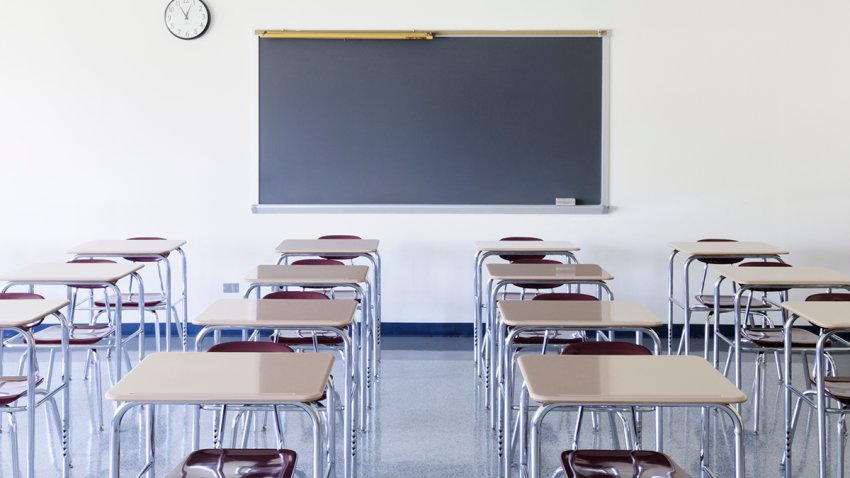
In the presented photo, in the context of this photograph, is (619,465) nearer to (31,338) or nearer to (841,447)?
(841,447)

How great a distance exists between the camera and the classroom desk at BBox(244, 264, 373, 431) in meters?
4.01

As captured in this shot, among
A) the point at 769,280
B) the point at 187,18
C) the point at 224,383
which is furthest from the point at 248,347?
the point at 187,18

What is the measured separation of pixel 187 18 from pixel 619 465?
16.4 ft

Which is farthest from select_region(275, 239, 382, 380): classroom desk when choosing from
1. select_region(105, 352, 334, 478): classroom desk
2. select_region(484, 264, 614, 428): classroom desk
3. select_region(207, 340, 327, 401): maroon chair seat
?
select_region(105, 352, 334, 478): classroom desk

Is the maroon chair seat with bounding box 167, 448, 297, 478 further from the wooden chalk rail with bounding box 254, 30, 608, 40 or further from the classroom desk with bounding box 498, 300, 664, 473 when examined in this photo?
the wooden chalk rail with bounding box 254, 30, 608, 40

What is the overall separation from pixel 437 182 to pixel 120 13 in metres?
2.74

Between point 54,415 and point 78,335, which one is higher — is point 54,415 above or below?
below

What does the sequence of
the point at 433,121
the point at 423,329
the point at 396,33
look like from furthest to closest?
the point at 423,329 → the point at 433,121 → the point at 396,33

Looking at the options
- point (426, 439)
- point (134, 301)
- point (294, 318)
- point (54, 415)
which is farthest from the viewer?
point (134, 301)

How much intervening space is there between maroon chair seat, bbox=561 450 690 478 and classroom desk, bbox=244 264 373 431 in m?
1.62

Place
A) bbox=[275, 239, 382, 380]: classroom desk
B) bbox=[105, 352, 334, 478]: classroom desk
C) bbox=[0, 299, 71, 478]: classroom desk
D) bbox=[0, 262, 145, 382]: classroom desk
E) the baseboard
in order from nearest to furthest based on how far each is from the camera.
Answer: bbox=[105, 352, 334, 478]: classroom desk
bbox=[0, 299, 71, 478]: classroom desk
bbox=[0, 262, 145, 382]: classroom desk
bbox=[275, 239, 382, 380]: classroom desk
the baseboard

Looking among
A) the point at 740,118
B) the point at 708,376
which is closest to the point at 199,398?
the point at 708,376

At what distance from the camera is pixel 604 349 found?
2.83 meters

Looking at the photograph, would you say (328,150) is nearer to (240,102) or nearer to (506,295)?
(240,102)
